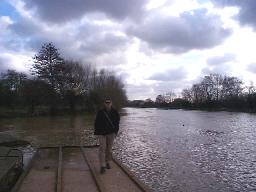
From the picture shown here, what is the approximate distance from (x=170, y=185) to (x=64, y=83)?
197 feet

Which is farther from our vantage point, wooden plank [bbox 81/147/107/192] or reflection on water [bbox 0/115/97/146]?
reflection on water [bbox 0/115/97/146]

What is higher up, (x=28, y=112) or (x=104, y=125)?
(x=104, y=125)

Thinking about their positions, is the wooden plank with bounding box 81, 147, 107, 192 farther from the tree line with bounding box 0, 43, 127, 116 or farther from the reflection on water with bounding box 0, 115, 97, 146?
the tree line with bounding box 0, 43, 127, 116

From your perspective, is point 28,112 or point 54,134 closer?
point 54,134

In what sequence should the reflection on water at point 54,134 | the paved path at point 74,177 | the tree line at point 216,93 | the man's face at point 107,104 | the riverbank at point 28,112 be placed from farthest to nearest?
the tree line at point 216,93, the riverbank at point 28,112, the reflection on water at point 54,134, the man's face at point 107,104, the paved path at point 74,177

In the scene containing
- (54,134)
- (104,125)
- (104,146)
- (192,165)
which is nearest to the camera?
(104,125)

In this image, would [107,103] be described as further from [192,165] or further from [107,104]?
[192,165]

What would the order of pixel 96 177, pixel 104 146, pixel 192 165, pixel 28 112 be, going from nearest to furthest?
pixel 96 177 < pixel 104 146 < pixel 192 165 < pixel 28 112

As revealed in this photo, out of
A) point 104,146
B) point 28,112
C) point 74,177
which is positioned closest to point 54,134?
point 104,146

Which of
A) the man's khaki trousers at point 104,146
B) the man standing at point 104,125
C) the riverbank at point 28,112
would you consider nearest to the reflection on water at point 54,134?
the man's khaki trousers at point 104,146

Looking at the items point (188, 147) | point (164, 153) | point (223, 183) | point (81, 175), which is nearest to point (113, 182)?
point (81, 175)

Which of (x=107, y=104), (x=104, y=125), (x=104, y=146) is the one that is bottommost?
(x=104, y=146)

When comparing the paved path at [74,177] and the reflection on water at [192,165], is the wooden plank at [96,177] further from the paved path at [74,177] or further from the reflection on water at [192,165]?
the reflection on water at [192,165]

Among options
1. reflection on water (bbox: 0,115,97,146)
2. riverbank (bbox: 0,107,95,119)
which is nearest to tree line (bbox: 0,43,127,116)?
riverbank (bbox: 0,107,95,119)
